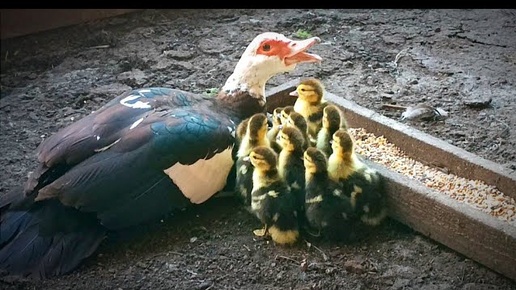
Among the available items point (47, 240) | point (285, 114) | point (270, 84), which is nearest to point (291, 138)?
point (285, 114)

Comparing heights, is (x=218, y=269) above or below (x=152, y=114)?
below

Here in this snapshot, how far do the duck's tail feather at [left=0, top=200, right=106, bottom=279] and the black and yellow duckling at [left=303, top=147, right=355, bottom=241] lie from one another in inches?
22.4

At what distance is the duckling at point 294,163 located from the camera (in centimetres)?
192

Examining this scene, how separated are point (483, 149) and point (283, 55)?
2.37 ft

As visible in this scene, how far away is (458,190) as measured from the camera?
199 cm

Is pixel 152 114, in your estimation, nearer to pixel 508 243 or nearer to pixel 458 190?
pixel 458 190

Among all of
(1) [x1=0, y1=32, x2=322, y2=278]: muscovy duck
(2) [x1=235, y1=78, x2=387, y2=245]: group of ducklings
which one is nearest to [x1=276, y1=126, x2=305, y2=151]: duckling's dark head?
(2) [x1=235, y1=78, x2=387, y2=245]: group of ducklings

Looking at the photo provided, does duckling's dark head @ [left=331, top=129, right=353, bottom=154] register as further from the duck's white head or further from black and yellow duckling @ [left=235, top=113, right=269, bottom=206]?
the duck's white head

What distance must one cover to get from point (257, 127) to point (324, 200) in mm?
282

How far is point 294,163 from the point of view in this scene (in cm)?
194

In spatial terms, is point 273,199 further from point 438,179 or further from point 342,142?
point 438,179

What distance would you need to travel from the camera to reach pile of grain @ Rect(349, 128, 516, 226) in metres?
1.90

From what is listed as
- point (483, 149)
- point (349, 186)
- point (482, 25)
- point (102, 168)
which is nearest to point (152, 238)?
point (102, 168)

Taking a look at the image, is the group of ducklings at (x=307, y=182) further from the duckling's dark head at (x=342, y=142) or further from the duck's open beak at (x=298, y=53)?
the duck's open beak at (x=298, y=53)
